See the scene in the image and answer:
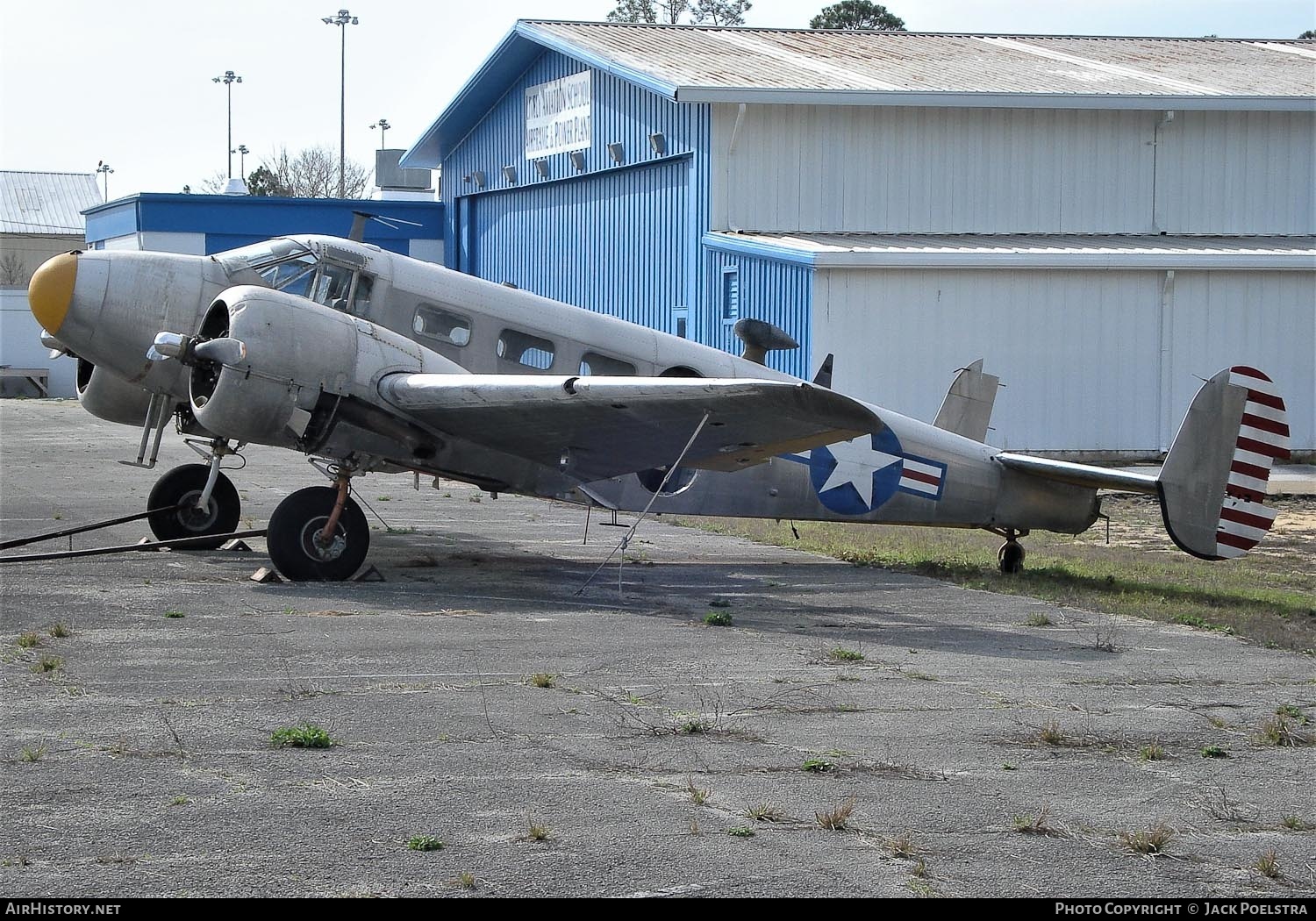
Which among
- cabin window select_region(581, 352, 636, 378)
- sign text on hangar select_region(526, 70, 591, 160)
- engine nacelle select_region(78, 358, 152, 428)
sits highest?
sign text on hangar select_region(526, 70, 591, 160)

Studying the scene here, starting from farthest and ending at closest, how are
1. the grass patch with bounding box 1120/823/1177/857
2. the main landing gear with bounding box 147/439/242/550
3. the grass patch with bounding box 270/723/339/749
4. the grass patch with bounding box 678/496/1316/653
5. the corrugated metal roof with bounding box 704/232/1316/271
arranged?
the corrugated metal roof with bounding box 704/232/1316/271 → the main landing gear with bounding box 147/439/242/550 → the grass patch with bounding box 678/496/1316/653 → the grass patch with bounding box 270/723/339/749 → the grass patch with bounding box 1120/823/1177/857

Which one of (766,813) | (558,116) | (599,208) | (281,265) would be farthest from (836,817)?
(558,116)

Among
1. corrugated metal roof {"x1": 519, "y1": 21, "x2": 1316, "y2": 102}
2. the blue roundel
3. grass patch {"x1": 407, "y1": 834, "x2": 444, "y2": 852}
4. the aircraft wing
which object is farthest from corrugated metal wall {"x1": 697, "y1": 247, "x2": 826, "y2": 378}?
grass patch {"x1": 407, "y1": 834, "x2": 444, "y2": 852}

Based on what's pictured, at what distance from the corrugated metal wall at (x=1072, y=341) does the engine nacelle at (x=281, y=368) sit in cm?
1274

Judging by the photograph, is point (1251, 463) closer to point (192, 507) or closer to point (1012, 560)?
point (1012, 560)

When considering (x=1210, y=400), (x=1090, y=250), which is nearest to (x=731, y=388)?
(x=1210, y=400)

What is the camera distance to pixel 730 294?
88.6ft

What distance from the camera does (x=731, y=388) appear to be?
35.3ft

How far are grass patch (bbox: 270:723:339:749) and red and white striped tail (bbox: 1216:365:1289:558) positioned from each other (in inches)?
370

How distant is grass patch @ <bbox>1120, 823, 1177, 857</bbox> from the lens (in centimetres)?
563

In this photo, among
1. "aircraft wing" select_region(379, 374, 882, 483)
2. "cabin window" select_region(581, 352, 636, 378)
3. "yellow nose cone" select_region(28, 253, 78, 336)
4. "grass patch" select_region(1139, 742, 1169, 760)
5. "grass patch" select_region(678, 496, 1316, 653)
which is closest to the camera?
"grass patch" select_region(1139, 742, 1169, 760)

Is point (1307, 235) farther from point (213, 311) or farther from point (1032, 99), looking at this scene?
point (213, 311)

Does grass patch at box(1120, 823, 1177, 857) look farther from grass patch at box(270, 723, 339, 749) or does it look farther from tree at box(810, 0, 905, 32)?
tree at box(810, 0, 905, 32)

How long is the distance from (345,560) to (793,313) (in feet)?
44.6
